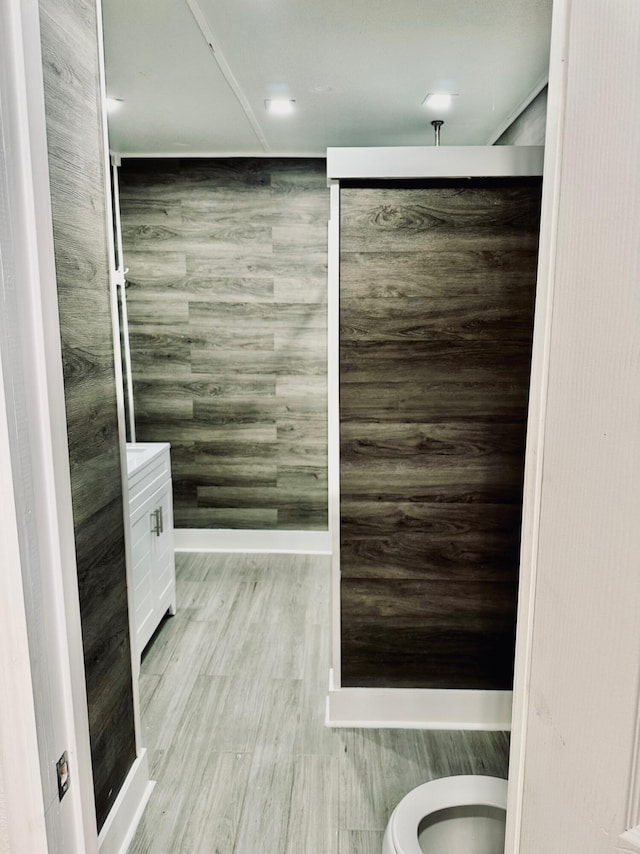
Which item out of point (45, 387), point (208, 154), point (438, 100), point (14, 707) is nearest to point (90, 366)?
point (45, 387)

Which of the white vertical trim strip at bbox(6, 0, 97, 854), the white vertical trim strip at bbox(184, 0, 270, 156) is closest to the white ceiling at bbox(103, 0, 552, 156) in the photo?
the white vertical trim strip at bbox(184, 0, 270, 156)

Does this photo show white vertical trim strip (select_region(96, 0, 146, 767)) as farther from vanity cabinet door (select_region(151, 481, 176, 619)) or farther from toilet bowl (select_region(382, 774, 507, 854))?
vanity cabinet door (select_region(151, 481, 176, 619))

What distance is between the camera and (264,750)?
2.28m

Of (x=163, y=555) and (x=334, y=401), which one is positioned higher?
(x=334, y=401)

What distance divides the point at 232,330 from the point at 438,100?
178 centimetres

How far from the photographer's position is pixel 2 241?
676 millimetres

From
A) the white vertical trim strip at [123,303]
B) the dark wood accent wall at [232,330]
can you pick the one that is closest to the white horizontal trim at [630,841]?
the dark wood accent wall at [232,330]

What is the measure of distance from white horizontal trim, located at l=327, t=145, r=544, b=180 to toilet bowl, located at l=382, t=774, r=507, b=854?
72.2 inches

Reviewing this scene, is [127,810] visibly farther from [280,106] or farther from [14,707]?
[280,106]

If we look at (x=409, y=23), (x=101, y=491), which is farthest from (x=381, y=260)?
(x=101, y=491)

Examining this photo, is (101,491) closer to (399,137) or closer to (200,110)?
(200,110)

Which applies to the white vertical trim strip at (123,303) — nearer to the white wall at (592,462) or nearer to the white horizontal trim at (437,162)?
the white horizontal trim at (437,162)

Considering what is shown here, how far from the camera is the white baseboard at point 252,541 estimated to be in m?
4.13

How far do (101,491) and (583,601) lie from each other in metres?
1.38
